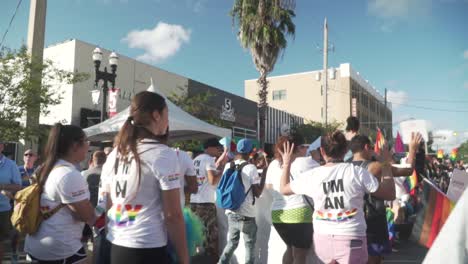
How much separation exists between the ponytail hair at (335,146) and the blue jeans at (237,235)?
7.03 ft

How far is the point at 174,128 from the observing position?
7.59 metres

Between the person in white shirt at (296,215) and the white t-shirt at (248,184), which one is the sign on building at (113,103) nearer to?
the white t-shirt at (248,184)

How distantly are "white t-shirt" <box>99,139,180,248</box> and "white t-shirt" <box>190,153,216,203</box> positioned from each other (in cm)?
393

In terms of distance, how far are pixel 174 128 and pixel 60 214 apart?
4859mm

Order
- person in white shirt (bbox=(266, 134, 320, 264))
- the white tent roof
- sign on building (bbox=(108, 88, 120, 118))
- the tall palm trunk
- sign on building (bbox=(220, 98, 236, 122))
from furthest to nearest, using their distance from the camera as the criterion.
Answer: sign on building (bbox=(220, 98, 236, 122)) < the tall palm trunk < sign on building (bbox=(108, 88, 120, 118)) < the white tent roof < person in white shirt (bbox=(266, 134, 320, 264))

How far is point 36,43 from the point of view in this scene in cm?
1239

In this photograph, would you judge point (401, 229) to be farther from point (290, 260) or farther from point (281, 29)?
point (281, 29)

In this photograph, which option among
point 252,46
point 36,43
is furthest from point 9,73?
point 252,46

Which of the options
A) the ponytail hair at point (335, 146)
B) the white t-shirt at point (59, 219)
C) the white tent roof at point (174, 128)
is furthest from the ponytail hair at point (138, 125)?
the white tent roof at point (174, 128)

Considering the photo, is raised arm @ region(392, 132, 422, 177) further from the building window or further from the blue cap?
the building window

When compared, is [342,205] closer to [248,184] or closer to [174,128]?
[248,184]

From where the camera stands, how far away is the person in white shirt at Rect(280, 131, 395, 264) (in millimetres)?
3078

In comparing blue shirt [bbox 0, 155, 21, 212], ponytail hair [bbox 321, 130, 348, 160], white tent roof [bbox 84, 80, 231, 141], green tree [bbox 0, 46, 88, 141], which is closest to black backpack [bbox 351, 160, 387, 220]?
ponytail hair [bbox 321, 130, 348, 160]

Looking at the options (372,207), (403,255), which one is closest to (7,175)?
(372,207)
